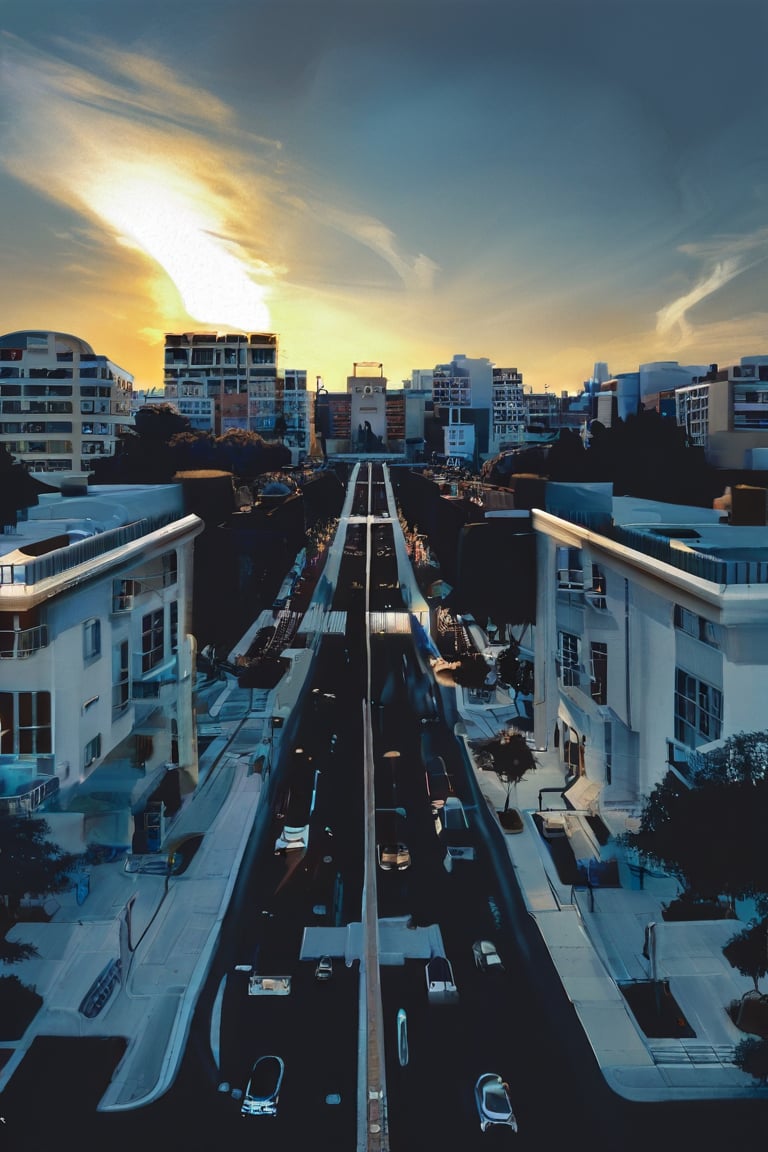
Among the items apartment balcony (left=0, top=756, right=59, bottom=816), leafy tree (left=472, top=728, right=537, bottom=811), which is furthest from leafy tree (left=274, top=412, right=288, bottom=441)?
apartment balcony (left=0, top=756, right=59, bottom=816)

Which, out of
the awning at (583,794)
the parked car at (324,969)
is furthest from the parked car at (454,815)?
the parked car at (324,969)

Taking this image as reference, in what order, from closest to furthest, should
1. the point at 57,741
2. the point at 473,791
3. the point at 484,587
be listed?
the point at 57,741 < the point at 473,791 < the point at 484,587

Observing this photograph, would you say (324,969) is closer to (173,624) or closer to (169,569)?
(173,624)

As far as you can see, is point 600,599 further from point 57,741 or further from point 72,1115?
point 72,1115

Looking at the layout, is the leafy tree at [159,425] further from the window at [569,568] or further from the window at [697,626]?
the window at [697,626]

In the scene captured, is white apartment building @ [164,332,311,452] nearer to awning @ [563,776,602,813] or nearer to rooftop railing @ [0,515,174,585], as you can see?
rooftop railing @ [0,515,174,585]

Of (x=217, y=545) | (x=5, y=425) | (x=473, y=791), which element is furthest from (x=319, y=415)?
(x=473, y=791)
